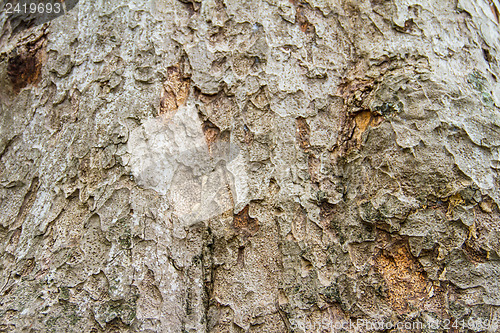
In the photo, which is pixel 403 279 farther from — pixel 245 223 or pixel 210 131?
pixel 210 131

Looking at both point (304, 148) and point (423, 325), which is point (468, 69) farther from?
point (423, 325)

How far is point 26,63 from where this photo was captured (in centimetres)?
122

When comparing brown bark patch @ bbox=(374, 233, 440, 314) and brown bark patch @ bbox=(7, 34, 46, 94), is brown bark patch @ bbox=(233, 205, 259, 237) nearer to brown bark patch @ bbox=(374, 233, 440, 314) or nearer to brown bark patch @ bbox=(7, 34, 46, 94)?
brown bark patch @ bbox=(374, 233, 440, 314)

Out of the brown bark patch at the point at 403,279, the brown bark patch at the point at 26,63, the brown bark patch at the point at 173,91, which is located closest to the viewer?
the brown bark patch at the point at 403,279

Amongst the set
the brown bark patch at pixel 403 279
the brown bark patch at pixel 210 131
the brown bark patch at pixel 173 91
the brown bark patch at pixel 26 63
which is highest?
the brown bark patch at pixel 26 63

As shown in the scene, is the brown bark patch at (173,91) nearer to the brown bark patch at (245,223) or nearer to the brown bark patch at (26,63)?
the brown bark patch at (245,223)

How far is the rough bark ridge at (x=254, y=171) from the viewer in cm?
95

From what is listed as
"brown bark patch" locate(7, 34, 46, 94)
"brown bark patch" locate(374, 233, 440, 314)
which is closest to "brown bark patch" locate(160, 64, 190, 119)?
"brown bark patch" locate(7, 34, 46, 94)

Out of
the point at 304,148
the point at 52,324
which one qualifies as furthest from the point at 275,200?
the point at 52,324

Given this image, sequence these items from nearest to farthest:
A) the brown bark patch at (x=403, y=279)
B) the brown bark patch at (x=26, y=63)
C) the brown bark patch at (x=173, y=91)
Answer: the brown bark patch at (x=403, y=279), the brown bark patch at (x=173, y=91), the brown bark patch at (x=26, y=63)

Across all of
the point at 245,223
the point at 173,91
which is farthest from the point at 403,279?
the point at 173,91

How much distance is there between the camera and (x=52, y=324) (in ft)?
3.02

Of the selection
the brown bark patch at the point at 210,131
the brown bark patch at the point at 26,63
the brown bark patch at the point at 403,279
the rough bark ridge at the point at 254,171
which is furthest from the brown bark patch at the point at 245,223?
the brown bark patch at the point at 26,63

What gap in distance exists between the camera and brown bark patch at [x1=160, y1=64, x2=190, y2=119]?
106 centimetres
